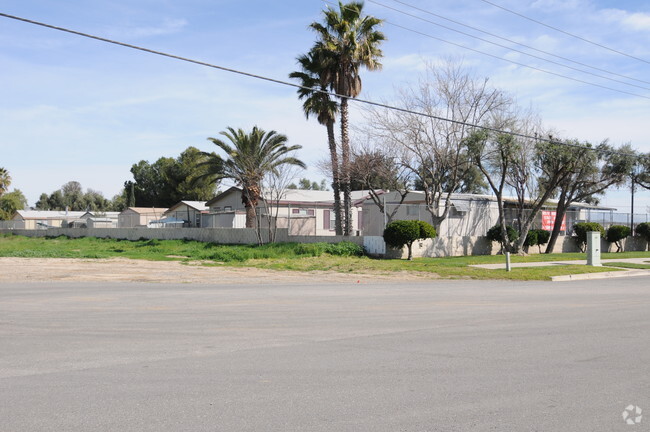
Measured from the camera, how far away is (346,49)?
3359 cm

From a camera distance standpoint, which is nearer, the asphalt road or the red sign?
the asphalt road

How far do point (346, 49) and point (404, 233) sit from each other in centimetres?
1130

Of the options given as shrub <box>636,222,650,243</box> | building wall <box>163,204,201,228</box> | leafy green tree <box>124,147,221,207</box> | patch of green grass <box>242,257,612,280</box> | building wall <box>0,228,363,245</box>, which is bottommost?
patch of green grass <box>242,257,612,280</box>

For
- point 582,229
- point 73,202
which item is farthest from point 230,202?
point 73,202

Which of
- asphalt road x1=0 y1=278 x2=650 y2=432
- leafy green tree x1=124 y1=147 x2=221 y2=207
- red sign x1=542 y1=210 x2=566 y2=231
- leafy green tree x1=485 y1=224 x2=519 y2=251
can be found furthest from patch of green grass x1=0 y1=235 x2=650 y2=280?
leafy green tree x1=124 y1=147 x2=221 y2=207

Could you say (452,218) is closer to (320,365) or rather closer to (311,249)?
(311,249)

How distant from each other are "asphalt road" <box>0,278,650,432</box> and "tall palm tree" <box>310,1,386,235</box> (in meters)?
21.9

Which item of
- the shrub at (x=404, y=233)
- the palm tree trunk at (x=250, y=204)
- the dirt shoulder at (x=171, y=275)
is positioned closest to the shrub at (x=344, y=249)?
the shrub at (x=404, y=233)

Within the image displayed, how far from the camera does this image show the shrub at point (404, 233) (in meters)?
28.9

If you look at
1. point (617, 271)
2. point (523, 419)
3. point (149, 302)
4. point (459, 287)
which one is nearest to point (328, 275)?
point (459, 287)

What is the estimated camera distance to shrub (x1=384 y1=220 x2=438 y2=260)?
2886 cm

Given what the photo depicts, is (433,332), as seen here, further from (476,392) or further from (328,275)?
(328,275)

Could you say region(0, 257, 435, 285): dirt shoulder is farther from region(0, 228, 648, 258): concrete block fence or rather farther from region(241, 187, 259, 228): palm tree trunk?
region(241, 187, 259, 228): palm tree trunk

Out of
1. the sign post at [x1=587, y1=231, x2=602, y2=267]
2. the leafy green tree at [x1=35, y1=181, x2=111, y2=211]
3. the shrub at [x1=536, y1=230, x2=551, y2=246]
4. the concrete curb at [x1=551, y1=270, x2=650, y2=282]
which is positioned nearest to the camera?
the concrete curb at [x1=551, y1=270, x2=650, y2=282]
